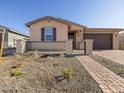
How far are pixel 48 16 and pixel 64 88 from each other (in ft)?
44.5

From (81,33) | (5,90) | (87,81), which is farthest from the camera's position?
(81,33)

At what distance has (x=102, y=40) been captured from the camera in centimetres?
2388

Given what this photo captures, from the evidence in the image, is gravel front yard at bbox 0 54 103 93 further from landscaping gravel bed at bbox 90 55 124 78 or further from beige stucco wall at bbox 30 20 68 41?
beige stucco wall at bbox 30 20 68 41

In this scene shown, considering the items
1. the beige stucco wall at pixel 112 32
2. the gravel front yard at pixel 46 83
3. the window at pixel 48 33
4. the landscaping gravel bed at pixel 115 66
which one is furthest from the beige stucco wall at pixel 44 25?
the gravel front yard at pixel 46 83

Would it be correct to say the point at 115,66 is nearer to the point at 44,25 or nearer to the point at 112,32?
the point at 44,25

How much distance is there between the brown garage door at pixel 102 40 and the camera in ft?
78.1

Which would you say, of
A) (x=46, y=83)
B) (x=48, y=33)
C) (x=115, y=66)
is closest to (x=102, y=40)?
(x=48, y=33)

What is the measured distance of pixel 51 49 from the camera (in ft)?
56.3

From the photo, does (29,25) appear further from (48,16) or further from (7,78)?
(7,78)

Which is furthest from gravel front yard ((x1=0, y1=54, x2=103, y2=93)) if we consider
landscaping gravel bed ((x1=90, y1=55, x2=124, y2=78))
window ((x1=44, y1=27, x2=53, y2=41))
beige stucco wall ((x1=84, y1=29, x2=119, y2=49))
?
beige stucco wall ((x1=84, y1=29, x2=119, y2=49))

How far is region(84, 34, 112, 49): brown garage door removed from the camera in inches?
938

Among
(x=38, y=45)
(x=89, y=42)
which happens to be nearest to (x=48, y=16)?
(x=38, y=45)

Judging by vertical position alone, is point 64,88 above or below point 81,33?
below

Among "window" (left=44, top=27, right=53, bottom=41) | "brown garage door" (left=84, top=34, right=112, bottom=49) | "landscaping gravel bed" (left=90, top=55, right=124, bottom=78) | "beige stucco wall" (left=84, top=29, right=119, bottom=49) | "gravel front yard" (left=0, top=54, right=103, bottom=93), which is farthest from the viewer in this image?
"brown garage door" (left=84, top=34, right=112, bottom=49)
